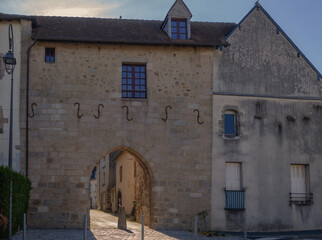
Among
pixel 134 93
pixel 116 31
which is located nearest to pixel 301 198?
pixel 134 93

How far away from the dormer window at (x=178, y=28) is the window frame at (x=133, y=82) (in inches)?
68.0

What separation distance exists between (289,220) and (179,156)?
4.78 metres

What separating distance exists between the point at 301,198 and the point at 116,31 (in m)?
9.36

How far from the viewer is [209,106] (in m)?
18.5

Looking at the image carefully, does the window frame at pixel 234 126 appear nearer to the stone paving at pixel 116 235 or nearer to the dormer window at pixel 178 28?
the dormer window at pixel 178 28

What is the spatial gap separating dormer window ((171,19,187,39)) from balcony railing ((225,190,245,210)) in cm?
601

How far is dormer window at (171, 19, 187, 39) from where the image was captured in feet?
62.3

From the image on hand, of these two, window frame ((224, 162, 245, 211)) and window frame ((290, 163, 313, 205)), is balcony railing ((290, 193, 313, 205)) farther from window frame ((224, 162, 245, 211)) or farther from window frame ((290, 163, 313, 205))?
window frame ((224, 162, 245, 211))

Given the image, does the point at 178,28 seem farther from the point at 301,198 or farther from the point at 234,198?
the point at 301,198

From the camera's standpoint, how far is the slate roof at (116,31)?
→ 17.9 meters

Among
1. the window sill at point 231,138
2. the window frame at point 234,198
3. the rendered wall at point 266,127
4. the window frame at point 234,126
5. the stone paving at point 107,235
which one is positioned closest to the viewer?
the stone paving at point 107,235

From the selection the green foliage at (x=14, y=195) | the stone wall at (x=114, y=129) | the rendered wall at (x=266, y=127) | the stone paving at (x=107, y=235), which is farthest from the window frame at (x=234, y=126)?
the green foliage at (x=14, y=195)

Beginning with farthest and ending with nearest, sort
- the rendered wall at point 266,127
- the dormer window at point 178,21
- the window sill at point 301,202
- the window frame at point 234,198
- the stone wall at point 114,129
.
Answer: the dormer window at point 178,21
the window sill at point 301,202
the rendered wall at point 266,127
the window frame at point 234,198
the stone wall at point 114,129

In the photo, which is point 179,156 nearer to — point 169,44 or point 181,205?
point 181,205
